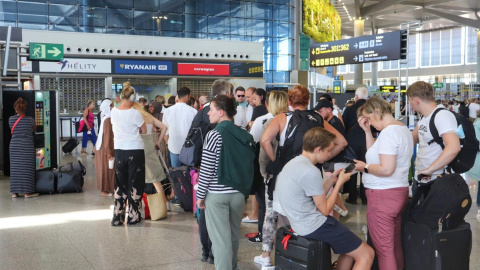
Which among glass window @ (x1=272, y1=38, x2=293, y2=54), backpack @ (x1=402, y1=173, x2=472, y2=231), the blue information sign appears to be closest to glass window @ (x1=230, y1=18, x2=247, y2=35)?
glass window @ (x1=272, y1=38, x2=293, y2=54)

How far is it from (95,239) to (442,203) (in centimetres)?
396

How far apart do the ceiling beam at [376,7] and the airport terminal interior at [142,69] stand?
0.11 meters

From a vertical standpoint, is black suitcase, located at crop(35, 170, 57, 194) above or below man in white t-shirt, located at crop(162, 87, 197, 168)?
below

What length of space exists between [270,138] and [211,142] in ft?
2.68

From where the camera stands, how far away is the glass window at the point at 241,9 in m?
29.5

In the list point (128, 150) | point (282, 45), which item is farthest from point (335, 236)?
point (282, 45)

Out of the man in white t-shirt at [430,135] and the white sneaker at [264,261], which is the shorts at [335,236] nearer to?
the man in white t-shirt at [430,135]

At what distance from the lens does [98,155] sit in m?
9.12

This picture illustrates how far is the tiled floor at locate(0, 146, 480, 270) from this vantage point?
5.21m

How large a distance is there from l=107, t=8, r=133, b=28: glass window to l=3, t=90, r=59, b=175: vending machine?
14.2 metres

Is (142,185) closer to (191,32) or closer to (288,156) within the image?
(288,156)

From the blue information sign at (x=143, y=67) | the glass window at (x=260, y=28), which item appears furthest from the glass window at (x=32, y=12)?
the glass window at (x=260, y=28)

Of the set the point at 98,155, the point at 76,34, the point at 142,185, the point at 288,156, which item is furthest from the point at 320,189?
the point at 76,34

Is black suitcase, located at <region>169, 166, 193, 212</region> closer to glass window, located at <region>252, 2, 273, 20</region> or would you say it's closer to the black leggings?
the black leggings
